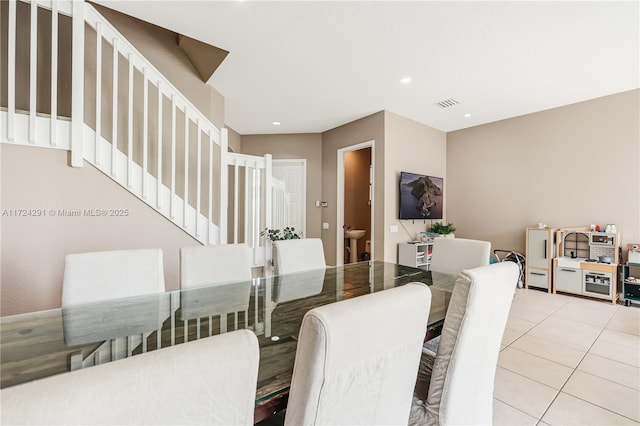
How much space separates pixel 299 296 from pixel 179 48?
3.27 meters

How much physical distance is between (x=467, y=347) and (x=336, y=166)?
436 cm

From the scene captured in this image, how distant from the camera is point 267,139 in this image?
574 centimetres

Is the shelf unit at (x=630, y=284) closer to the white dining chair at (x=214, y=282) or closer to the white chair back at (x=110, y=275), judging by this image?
the white dining chair at (x=214, y=282)

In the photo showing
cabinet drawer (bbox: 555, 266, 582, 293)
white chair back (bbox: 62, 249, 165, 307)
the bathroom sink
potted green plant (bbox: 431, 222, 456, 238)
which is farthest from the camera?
the bathroom sink

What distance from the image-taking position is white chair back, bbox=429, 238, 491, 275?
219 centimetres

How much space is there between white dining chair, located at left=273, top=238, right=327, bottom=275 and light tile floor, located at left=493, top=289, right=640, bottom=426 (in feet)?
5.12

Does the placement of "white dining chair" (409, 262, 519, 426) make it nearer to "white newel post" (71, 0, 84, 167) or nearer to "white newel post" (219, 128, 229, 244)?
"white newel post" (219, 128, 229, 244)

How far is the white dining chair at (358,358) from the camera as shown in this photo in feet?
2.05

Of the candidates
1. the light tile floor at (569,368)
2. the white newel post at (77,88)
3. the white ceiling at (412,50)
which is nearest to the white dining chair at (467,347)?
the light tile floor at (569,368)

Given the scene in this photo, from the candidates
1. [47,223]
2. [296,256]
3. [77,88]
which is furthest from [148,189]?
[296,256]

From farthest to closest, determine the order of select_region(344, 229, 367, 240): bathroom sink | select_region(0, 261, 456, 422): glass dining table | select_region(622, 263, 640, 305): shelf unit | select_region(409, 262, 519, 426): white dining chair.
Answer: select_region(344, 229, 367, 240): bathroom sink → select_region(622, 263, 640, 305): shelf unit → select_region(409, 262, 519, 426): white dining chair → select_region(0, 261, 456, 422): glass dining table

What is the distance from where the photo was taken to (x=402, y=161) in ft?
14.9

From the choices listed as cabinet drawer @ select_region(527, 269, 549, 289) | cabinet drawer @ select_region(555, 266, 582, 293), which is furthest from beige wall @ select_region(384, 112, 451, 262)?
cabinet drawer @ select_region(555, 266, 582, 293)

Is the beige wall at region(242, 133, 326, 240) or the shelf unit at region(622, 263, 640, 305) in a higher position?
the beige wall at region(242, 133, 326, 240)
